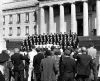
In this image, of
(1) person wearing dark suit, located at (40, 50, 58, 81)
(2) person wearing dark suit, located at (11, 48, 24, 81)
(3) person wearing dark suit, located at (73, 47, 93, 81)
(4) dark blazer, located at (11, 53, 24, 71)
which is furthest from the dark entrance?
(1) person wearing dark suit, located at (40, 50, 58, 81)

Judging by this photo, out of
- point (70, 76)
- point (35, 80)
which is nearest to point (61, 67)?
point (70, 76)

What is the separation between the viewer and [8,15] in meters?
82.5

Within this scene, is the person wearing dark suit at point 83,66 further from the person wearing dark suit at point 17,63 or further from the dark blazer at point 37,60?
the person wearing dark suit at point 17,63

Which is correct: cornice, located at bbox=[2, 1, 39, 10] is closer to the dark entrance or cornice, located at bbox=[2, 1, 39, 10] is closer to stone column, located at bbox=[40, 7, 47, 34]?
stone column, located at bbox=[40, 7, 47, 34]

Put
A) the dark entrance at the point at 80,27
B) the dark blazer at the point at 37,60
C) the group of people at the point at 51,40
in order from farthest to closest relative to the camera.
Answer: the dark entrance at the point at 80,27
the group of people at the point at 51,40
the dark blazer at the point at 37,60

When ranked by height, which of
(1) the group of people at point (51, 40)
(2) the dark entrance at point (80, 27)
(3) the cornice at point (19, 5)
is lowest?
(1) the group of people at point (51, 40)

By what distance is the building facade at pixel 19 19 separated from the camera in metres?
75.4

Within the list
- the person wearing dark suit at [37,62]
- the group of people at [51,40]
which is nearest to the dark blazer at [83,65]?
the person wearing dark suit at [37,62]

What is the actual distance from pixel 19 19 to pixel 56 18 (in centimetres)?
1494

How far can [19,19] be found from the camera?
79250mm

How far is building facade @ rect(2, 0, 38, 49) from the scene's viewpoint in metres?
75.4

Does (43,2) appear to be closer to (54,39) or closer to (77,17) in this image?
(77,17)

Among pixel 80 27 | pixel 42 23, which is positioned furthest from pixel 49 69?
pixel 80 27

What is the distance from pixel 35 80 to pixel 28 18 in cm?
5894
